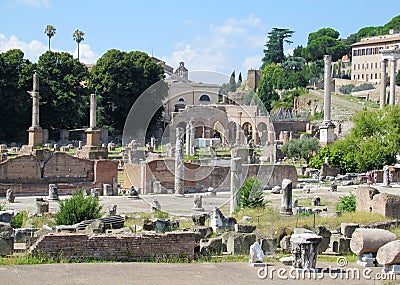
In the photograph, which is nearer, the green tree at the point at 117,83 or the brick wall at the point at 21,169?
the brick wall at the point at 21,169

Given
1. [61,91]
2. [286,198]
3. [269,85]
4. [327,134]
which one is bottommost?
[286,198]

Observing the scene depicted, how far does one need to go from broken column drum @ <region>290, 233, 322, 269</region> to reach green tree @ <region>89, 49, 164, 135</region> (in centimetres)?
5148

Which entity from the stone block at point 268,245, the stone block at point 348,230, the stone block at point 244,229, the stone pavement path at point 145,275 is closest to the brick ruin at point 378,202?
the stone block at point 348,230

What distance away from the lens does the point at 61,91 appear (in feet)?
189

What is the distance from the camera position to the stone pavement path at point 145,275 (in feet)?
33.7

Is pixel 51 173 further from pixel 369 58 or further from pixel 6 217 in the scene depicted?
pixel 369 58

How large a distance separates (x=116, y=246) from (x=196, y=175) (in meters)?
21.6

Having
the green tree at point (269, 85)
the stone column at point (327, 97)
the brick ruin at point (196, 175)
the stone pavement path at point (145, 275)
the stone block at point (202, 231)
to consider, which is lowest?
the stone pavement path at point (145, 275)

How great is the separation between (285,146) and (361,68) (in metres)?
62.4

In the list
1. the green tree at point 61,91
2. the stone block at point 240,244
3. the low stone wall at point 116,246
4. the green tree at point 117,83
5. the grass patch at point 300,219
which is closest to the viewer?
the low stone wall at point 116,246

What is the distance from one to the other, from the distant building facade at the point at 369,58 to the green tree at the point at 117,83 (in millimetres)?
47835

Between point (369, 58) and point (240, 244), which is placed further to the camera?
point (369, 58)

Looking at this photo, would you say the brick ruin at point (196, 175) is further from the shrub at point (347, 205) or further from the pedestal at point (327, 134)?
the pedestal at point (327, 134)

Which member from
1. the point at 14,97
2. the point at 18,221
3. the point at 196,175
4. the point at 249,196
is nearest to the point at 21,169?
the point at 196,175
